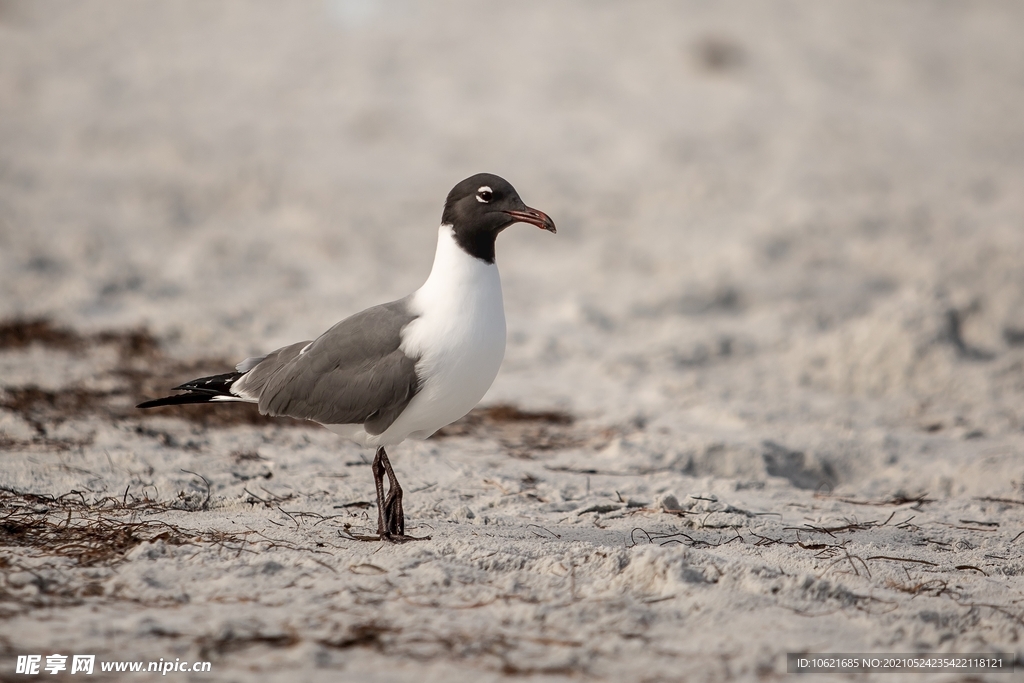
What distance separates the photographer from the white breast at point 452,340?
12.2ft

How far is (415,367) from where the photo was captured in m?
3.73

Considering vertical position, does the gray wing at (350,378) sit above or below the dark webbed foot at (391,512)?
above

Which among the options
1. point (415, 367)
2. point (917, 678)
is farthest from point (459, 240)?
point (917, 678)

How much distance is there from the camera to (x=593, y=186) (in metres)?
10.4

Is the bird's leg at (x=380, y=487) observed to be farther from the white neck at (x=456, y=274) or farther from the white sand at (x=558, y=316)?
the white neck at (x=456, y=274)

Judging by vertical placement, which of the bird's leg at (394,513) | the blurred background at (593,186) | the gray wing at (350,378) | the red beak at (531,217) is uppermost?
the blurred background at (593,186)

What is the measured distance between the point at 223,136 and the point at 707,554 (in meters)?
9.10

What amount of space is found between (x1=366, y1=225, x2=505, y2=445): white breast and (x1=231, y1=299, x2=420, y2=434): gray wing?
5 cm

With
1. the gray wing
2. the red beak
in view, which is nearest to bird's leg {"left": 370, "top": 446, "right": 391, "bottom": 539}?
the gray wing

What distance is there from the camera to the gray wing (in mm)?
3773

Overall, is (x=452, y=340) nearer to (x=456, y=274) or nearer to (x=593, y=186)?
(x=456, y=274)

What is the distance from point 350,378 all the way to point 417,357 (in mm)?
338

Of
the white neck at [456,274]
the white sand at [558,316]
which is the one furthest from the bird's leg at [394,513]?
the white neck at [456,274]

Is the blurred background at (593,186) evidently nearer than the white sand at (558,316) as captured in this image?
No
